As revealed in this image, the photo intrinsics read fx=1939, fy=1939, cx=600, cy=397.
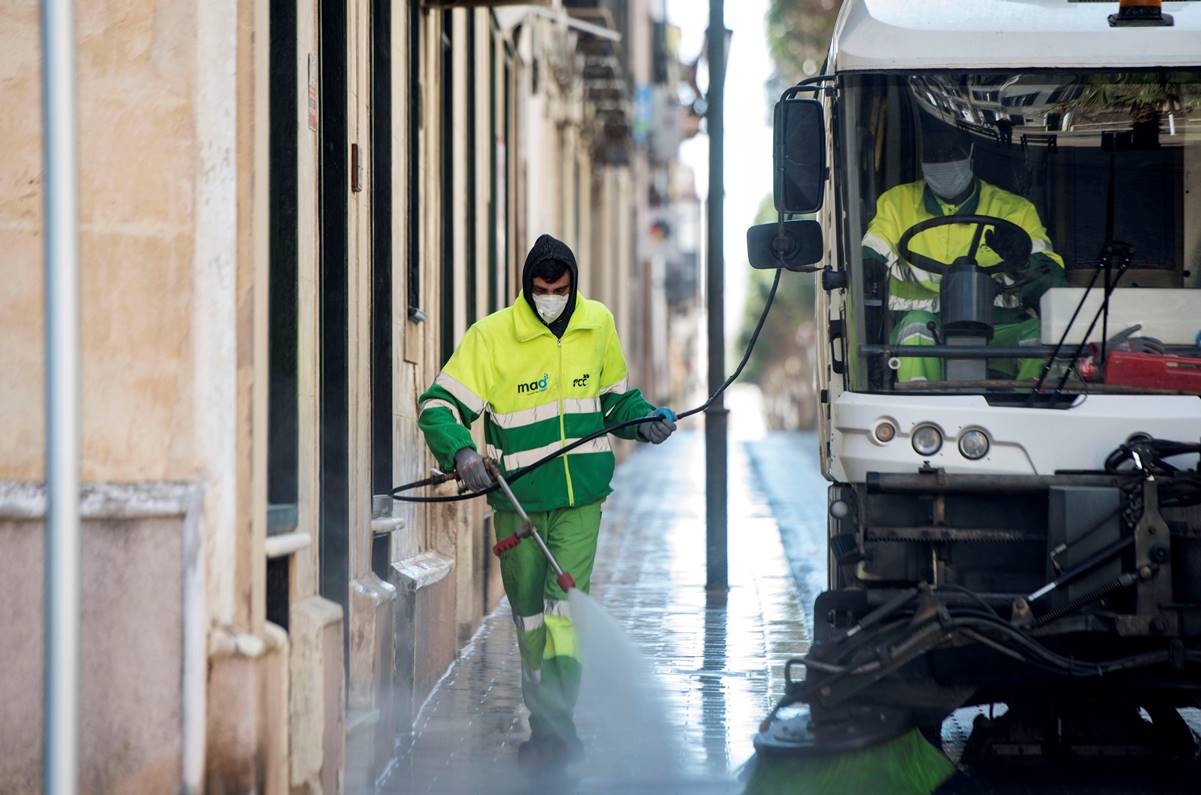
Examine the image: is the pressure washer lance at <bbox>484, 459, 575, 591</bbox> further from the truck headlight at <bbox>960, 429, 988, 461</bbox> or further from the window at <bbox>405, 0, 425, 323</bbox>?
the window at <bbox>405, 0, 425, 323</bbox>

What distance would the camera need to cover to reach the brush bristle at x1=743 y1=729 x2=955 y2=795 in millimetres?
6219

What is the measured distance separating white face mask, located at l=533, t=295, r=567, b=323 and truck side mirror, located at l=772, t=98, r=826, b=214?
3.06 ft

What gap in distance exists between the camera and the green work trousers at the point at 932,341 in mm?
6855

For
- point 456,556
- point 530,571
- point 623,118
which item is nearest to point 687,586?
point 456,556

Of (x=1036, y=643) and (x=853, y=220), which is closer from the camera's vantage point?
(x=1036, y=643)

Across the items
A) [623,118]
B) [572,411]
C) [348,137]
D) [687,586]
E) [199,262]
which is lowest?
[687,586]

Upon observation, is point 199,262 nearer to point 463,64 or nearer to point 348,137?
point 348,137

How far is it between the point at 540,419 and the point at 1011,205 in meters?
1.92

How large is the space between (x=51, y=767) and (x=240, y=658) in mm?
1611

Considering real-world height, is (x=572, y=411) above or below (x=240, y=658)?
above

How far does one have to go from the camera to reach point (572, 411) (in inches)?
289

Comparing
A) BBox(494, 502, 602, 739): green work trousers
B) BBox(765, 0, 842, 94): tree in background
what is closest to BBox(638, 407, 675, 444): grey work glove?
BBox(494, 502, 602, 739): green work trousers

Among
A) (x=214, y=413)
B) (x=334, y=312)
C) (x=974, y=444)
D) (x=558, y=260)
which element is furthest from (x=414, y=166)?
(x=214, y=413)

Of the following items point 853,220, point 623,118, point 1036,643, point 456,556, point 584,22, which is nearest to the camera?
point 1036,643
